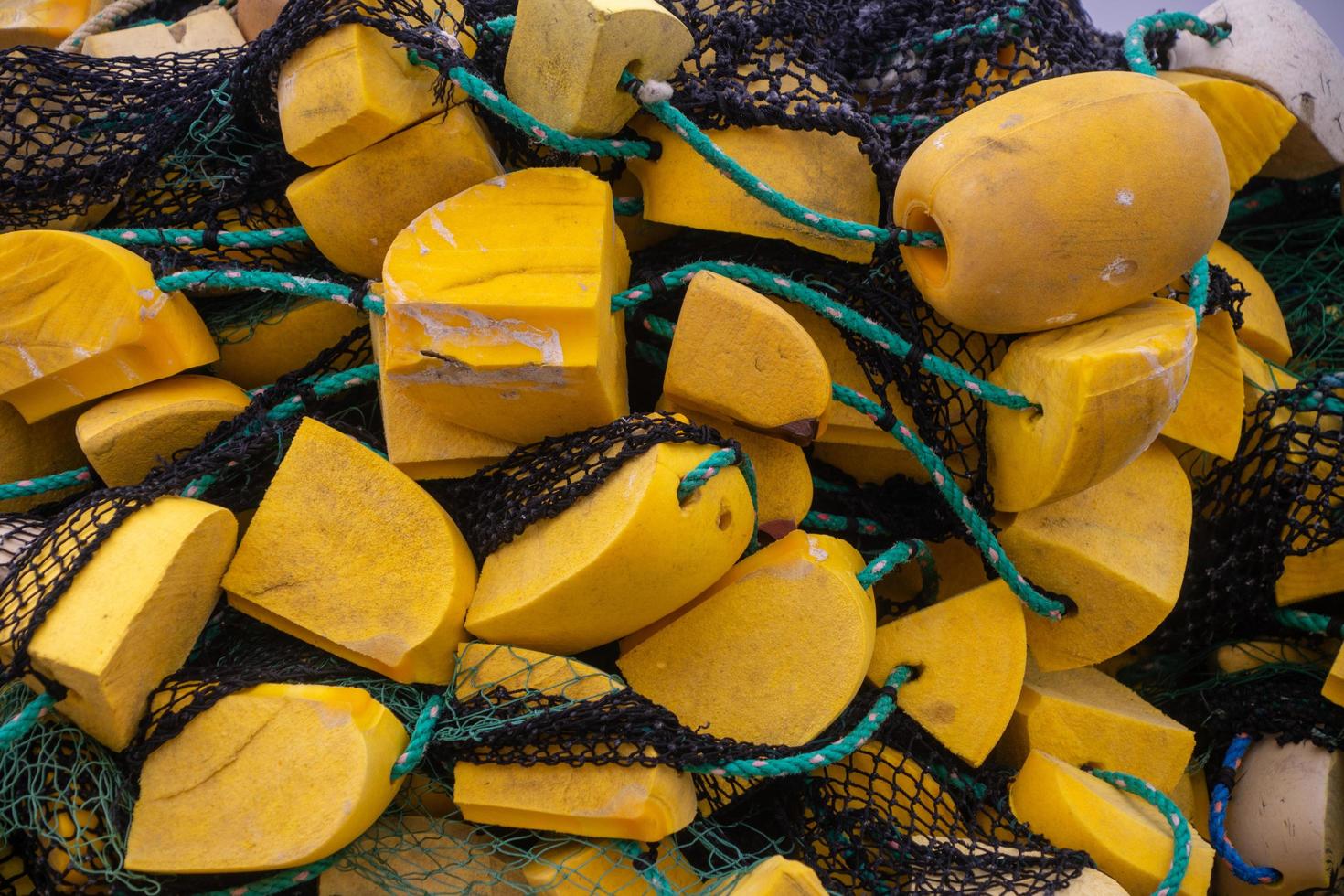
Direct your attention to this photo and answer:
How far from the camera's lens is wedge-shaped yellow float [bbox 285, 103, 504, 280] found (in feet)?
3.50

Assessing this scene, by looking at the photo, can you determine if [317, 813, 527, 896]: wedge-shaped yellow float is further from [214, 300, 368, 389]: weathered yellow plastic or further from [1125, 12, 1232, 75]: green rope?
[1125, 12, 1232, 75]: green rope

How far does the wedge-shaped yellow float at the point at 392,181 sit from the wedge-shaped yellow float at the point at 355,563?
0.21 metres

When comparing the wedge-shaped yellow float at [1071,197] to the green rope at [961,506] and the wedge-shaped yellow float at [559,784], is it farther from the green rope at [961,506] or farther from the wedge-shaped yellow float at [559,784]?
the wedge-shaped yellow float at [559,784]

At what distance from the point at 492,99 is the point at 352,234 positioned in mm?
194

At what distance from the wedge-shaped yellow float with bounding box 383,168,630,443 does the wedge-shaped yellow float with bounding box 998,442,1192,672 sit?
399 mm

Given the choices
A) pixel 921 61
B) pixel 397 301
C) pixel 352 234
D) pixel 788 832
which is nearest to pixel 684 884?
pixel 788 832

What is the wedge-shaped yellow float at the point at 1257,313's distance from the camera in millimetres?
1320

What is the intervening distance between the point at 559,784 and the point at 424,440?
0.32m

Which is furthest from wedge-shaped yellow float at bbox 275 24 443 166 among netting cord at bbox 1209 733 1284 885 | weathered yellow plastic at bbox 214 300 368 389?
netting cord at bbox 1209 733 1284 885

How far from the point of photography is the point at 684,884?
37.6 inches

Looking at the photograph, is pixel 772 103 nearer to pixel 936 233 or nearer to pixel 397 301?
pixel 936 233

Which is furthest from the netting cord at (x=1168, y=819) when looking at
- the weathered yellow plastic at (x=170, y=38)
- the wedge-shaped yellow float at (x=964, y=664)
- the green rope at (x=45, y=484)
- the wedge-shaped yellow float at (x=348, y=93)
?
the weathered yellow plastic at (x=170, y=38)

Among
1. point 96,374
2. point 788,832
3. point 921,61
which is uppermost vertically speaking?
point 921,61

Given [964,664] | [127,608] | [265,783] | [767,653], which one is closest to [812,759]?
[767,653]
